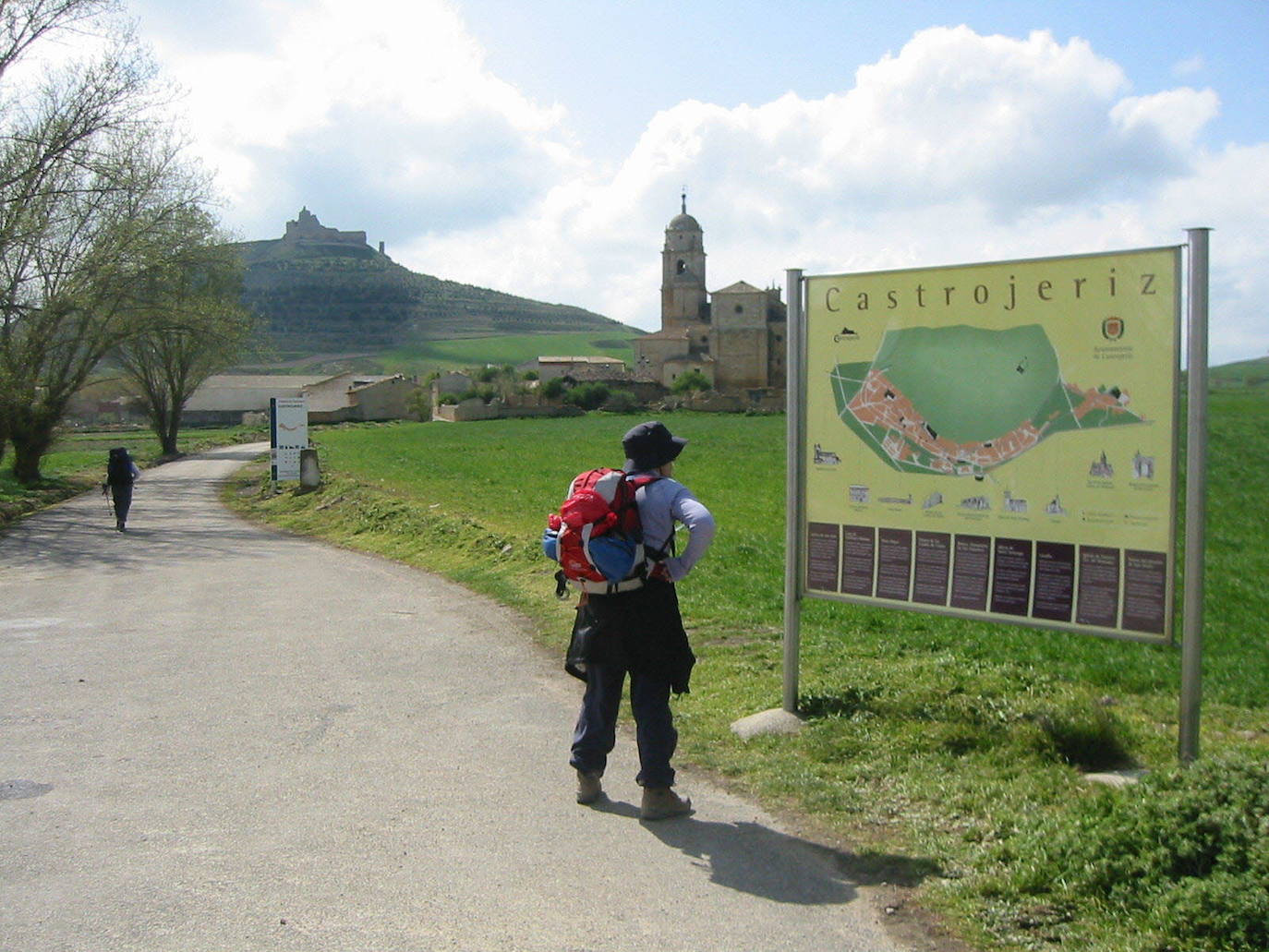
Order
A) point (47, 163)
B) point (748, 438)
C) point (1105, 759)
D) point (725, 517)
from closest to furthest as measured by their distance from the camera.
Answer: point (1105, 759) < point (725, 517) < point (47, 163) < point (748, 438)

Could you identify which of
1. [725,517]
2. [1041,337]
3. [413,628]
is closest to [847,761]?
[1041,337]

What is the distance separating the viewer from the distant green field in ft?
559

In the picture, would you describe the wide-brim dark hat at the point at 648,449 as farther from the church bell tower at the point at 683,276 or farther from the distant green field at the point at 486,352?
the distant green field at the point at 486,352

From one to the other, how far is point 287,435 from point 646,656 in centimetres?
2281

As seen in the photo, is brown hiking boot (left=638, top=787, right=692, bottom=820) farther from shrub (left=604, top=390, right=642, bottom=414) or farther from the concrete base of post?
shrub (left=604, top=390, right=642, bottom=414)

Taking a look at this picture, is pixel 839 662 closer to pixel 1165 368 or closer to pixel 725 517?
pixel 1165 368

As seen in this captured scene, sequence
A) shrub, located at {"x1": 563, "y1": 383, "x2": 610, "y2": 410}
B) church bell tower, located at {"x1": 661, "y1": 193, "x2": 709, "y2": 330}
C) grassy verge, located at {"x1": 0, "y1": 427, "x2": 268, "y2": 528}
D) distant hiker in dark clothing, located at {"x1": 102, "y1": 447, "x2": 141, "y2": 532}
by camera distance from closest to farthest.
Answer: distant hiker in dark clothing, located at {"x1": 102, "y1": 447, "x2": 141, "y2": 532} → grassy verge, located at {"x1": 0, "y1": 427, "x2": 268, "y2": 528} → shrub, located at {"x1": 563, "y1": 383, "x2": 610, "y2": 410} → church bell tower, located at {"x1": 661, "y1": 193, "x2": 709, "y2": 330}

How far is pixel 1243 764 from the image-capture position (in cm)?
453

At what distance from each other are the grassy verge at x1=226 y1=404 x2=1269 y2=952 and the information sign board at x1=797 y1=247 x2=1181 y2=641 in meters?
0.72

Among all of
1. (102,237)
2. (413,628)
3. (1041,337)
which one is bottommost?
(413,628)

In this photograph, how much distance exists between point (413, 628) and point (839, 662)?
13.2ft

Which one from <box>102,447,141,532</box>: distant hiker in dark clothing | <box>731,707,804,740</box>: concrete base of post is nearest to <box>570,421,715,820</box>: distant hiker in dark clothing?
<box>731,707,804,740</box>: concrete base of post

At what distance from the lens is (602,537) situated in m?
5.43

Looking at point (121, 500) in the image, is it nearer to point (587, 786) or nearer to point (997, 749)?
point (587, 786)
